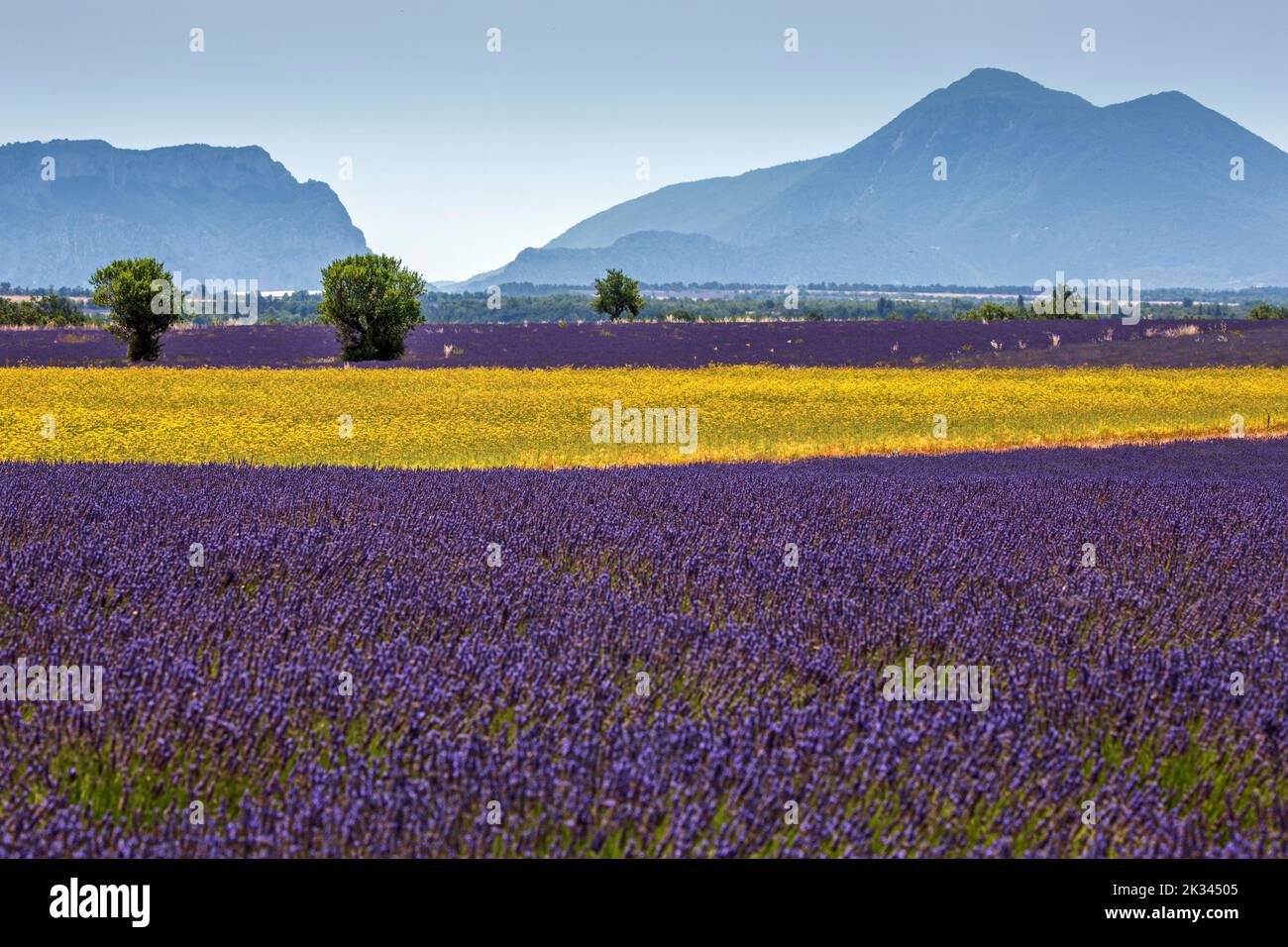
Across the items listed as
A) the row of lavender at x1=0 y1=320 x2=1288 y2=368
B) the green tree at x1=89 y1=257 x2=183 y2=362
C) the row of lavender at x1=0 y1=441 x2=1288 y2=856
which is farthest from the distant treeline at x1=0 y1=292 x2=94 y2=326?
the row of lavender at x1=0 y1=441 x2=1288 y2=856

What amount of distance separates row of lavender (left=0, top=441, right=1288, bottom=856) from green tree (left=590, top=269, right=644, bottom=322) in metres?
59.0

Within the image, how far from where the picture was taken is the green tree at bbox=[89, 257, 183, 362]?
37.0 meters

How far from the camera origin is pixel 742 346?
131ft

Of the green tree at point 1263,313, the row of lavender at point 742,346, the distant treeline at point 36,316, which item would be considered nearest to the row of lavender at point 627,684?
the row of lavender at point 742,346

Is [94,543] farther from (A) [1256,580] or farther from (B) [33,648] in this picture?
(A) [1256,580]

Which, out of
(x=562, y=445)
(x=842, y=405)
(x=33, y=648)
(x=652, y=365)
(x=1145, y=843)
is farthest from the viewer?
(x=652, y=365)

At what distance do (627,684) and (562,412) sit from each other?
54.9ft

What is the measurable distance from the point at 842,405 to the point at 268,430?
1047cm

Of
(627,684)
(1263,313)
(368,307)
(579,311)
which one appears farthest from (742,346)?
(579,311)

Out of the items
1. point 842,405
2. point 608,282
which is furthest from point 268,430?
point 608,282

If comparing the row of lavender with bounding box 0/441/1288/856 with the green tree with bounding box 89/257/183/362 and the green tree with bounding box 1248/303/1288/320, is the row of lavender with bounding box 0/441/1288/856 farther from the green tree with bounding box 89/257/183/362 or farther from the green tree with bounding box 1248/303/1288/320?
the green tree with bounding box 1248/303/1288/320

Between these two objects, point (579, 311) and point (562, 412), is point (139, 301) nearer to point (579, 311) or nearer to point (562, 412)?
point (562, 412)

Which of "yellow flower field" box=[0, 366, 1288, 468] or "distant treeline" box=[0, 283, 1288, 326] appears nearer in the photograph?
"yellow flower field" box=[0, 366, 1288, 468]

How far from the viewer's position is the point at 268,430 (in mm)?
16797
